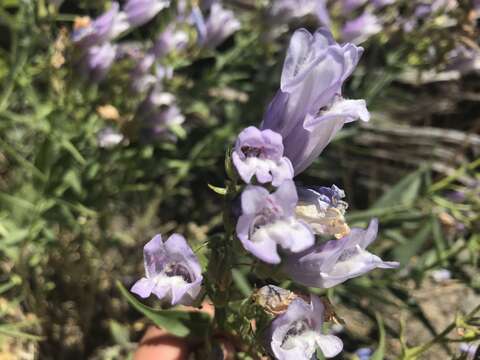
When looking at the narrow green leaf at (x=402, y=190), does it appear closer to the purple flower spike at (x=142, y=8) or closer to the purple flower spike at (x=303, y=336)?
the purple flower spike at (x=142, y=8)

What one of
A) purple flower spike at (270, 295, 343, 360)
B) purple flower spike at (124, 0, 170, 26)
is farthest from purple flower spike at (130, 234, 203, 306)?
purple flower spike at (124, 0, 170, 26)

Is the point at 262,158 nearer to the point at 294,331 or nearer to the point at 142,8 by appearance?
the point at 294,331

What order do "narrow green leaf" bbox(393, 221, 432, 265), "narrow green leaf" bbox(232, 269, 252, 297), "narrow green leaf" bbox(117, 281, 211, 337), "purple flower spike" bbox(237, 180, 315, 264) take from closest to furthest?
"purple flower spike" bbox(237, 180, 315, 264), "narrow green leaf" bbox(117, 281, 211, 337), "narrow green leaf" bbox(232, 269, 252, 297), "narrow green leaf" bbox(393, 221, 432, 265)

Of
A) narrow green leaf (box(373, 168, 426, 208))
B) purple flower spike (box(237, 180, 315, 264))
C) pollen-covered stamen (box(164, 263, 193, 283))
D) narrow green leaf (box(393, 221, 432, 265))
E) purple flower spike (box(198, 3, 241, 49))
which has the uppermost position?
purple flower spike (box(237, 180, 315, 264))

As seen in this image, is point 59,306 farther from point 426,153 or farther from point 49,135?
point 426,153

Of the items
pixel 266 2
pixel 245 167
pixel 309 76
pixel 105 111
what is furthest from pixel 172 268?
pixel 266 2

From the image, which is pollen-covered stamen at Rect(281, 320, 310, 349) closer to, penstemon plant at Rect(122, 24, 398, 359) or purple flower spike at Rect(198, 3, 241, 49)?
penstemon plant at Rect(122, 24, 398, 359)

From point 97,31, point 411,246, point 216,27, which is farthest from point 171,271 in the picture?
point 411,246

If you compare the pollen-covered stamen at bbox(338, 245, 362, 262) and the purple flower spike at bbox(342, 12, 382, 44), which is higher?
the pollen-covered stamen at bbox(338, 245, 362, 262)
